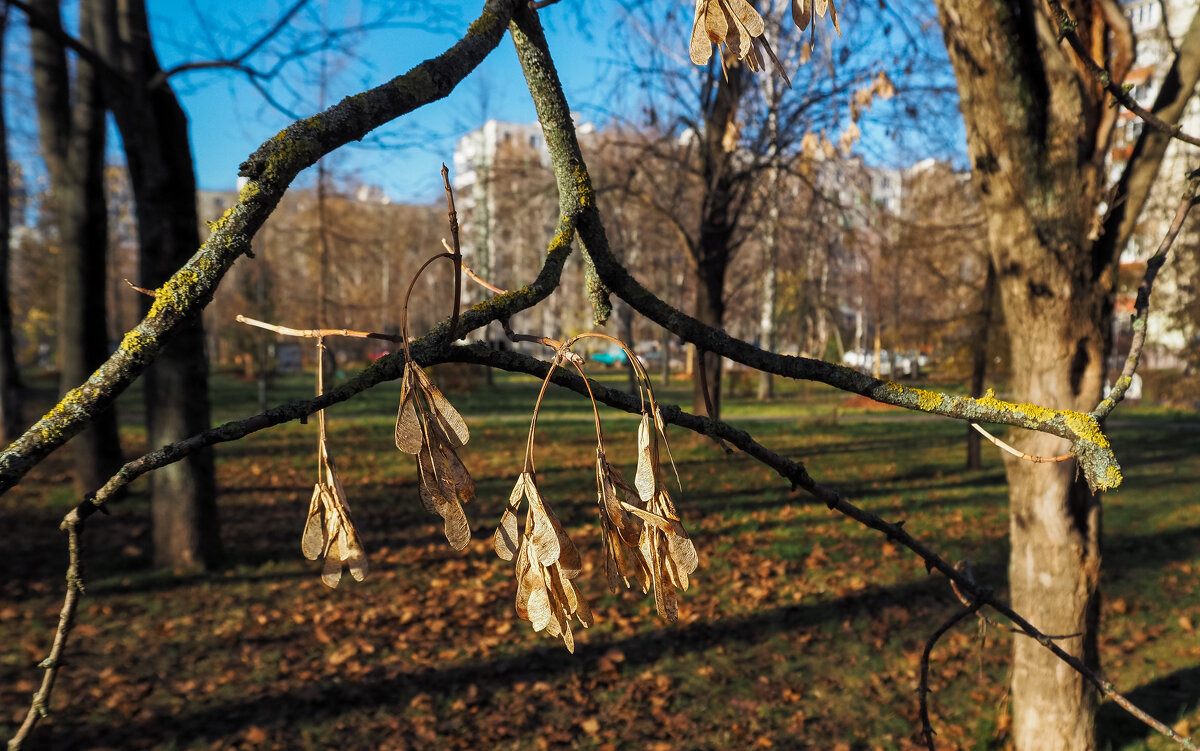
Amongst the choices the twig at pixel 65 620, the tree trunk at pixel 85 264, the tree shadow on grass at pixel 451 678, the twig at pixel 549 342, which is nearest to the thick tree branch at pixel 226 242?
the twig at pixel 65 620

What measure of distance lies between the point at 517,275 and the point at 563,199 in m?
33.2

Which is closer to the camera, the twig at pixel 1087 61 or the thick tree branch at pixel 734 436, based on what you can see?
the thick tree branch at pixel 734 436

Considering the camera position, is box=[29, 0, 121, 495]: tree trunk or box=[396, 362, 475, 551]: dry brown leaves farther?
box=[29, 0, 121, 495]: tree trunk

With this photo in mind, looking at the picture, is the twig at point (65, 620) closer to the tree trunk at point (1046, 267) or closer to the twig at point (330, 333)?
the twig at point (330, 333)

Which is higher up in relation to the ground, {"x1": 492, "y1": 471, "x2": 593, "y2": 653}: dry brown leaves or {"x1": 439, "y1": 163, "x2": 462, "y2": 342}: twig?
{"x1": 439, "y1": 163, "x2": 462, "y2": 342}: twig

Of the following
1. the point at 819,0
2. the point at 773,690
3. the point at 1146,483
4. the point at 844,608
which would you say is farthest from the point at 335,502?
the point at 1146,483

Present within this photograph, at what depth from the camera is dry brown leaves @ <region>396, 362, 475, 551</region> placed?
799mm

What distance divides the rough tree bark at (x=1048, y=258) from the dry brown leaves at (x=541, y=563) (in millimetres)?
3364

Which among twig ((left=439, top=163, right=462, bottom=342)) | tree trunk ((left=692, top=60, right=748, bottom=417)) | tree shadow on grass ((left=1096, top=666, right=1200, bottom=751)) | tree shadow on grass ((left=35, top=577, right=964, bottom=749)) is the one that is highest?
tree trunk ((left=692, top=60, right=748, bottom=417))

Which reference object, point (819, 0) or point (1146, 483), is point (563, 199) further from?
point (1146, 483)

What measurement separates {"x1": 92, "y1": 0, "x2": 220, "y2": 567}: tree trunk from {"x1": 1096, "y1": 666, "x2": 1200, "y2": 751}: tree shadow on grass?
24.8 ft

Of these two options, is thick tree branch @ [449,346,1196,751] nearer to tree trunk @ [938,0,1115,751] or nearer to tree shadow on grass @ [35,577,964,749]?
tree trunk @ [938,0,1115,751]

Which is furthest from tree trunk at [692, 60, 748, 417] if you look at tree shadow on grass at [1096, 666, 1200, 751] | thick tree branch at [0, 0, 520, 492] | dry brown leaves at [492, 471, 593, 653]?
dry brown leaves at [492, 471, 593, 653]

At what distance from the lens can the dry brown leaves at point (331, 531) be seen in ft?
3.01
